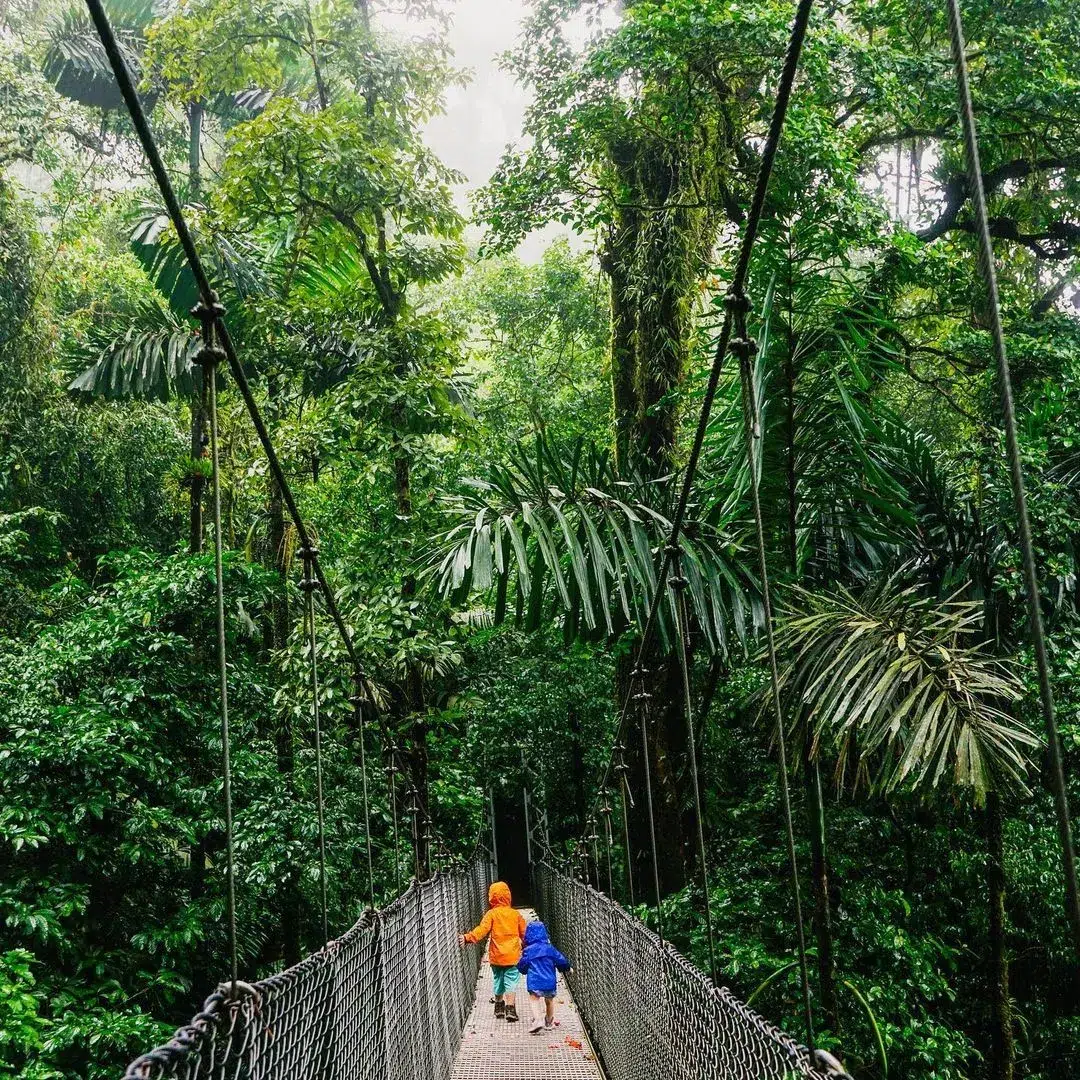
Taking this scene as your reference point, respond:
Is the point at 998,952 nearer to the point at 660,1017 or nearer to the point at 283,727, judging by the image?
the point at 660,1017

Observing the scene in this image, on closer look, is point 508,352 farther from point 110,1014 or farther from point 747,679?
point 110,1014

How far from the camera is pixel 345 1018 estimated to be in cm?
158

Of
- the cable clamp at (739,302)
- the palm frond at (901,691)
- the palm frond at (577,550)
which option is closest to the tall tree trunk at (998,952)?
the palm frond at (901,691)

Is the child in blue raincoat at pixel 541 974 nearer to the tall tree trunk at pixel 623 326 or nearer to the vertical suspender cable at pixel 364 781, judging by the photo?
the vertical suspender cable at pixel 364 781

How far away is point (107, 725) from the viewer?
418 centimetres

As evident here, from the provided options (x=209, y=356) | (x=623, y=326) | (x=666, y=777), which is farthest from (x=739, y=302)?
(x=623, y=326)

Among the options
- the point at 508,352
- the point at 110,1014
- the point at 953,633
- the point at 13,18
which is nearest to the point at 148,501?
the point at 508,352

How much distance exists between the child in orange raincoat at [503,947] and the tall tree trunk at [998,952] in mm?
1907

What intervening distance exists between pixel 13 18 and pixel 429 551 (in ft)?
21.3

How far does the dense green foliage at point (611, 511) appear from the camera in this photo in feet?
8.91

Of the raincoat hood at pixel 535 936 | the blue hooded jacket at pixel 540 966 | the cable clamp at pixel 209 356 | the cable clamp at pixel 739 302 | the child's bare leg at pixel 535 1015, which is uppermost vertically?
the cable clamp at pixel 739 302

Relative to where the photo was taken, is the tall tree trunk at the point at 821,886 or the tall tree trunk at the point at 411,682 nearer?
the tall tree trunk at the point at 821,886

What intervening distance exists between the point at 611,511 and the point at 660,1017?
5.30ft

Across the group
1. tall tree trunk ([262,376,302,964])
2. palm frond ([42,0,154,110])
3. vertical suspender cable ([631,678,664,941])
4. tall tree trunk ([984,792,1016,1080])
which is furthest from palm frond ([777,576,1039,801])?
palm frond ([42,0,154,110])
